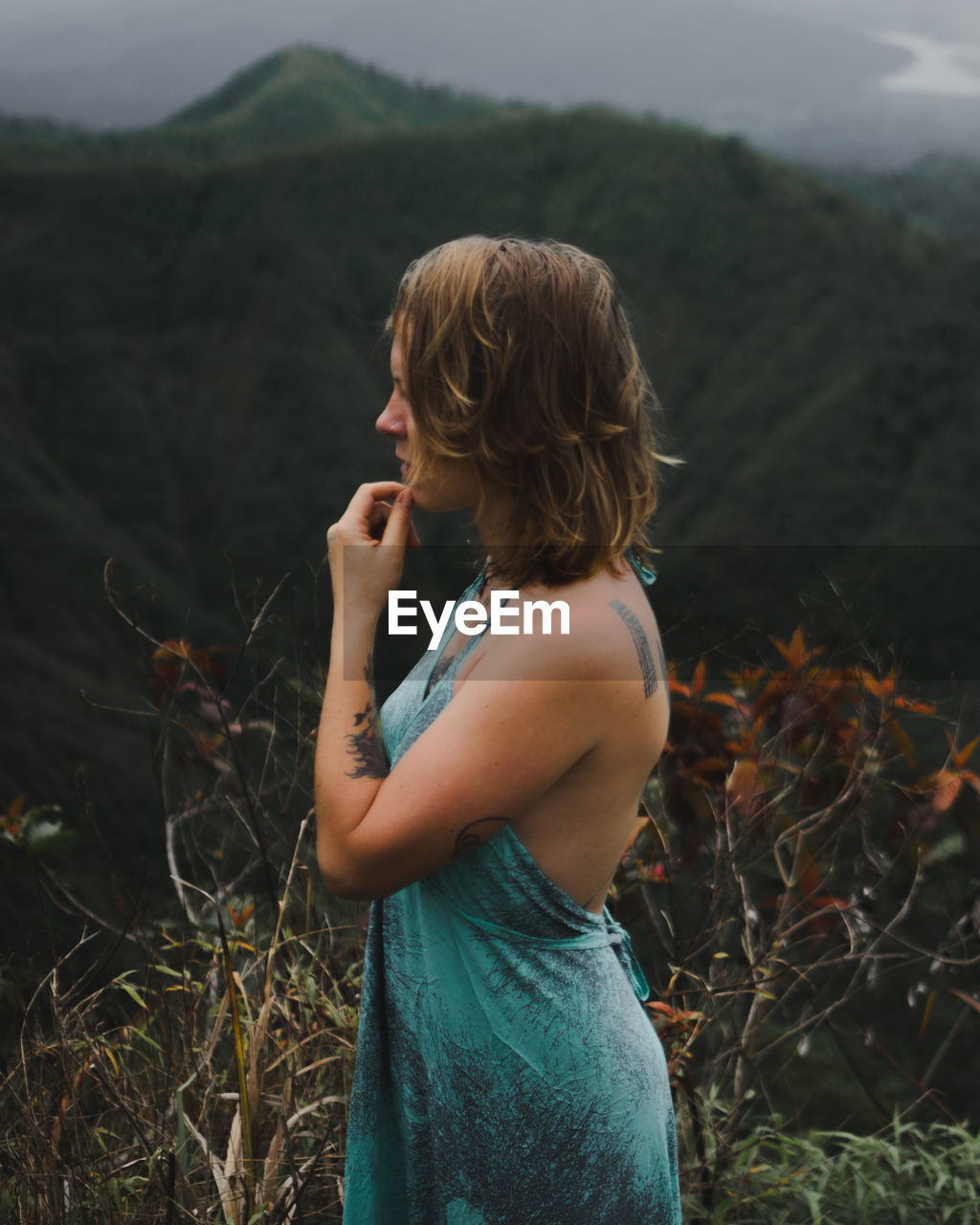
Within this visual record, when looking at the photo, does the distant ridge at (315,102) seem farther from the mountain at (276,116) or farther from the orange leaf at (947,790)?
the orange leaf at (947,790)

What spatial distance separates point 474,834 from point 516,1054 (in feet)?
0.88

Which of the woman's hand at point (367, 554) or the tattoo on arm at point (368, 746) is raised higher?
the woman's hand at point (367, 554)

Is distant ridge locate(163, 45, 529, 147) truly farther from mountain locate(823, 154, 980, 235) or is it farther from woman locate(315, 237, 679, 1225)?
woman locate(315, 237, 679, 1225)

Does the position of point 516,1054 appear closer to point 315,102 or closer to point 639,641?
point 639,641

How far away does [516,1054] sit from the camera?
41.9 inches

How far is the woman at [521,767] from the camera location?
985 millimetres

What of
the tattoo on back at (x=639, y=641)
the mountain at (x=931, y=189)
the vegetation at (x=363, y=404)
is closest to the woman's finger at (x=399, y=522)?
the tattoo on back at (x=639, y=641)

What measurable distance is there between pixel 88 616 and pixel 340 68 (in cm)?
585

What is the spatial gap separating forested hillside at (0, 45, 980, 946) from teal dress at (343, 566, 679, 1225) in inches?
Answer: 247

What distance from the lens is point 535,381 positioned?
1044mm

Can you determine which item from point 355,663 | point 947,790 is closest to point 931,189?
point 947,790

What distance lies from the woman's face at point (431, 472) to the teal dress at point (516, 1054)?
0.17 meters

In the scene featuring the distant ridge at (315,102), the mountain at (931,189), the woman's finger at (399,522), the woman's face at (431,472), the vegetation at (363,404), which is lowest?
the vegetation at (363,404)

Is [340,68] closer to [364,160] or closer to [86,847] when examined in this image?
[364,160]
